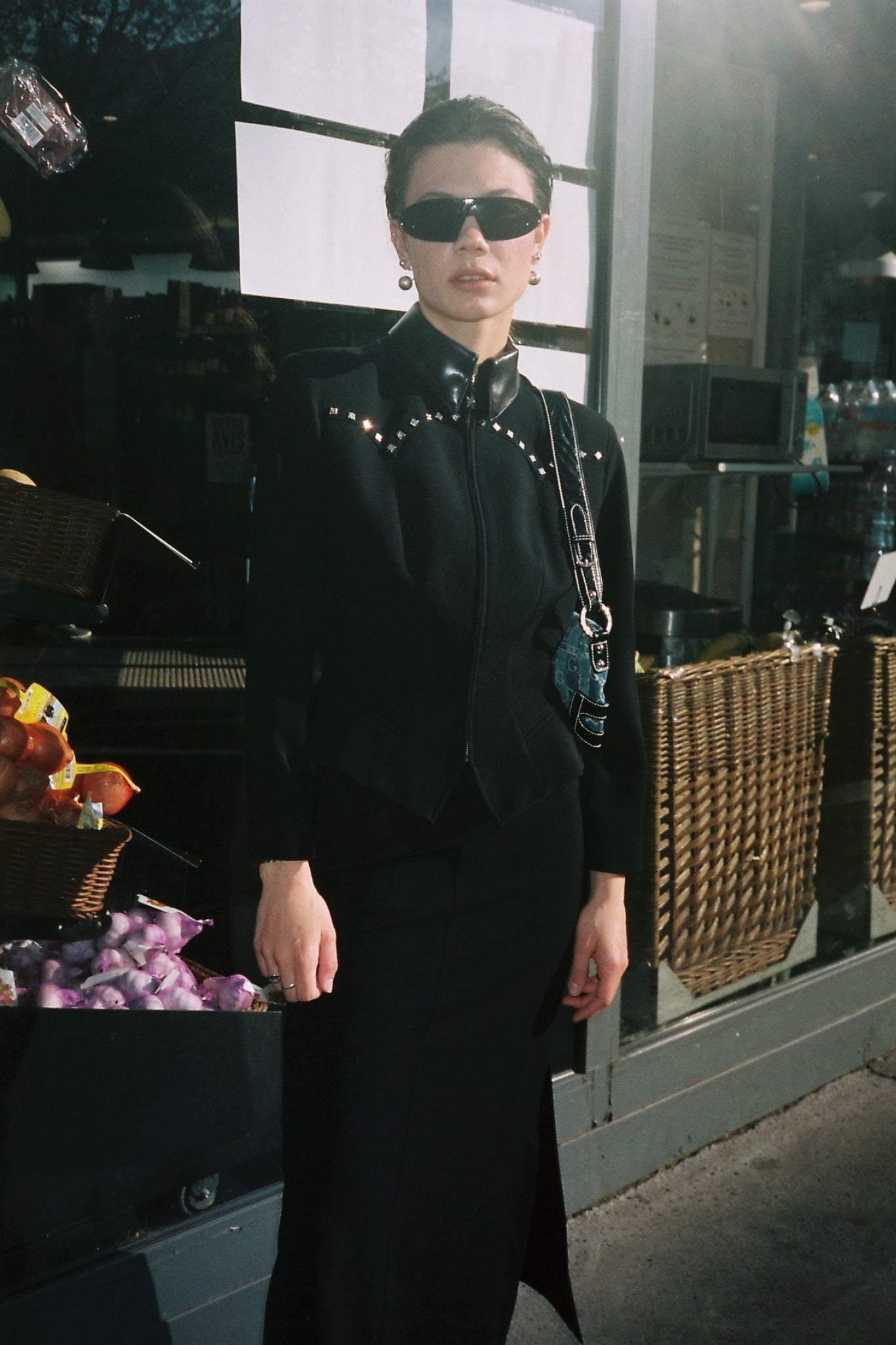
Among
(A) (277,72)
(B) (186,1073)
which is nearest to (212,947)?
(B) (186,1073)

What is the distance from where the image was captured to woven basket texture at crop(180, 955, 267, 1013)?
2252 millimetres

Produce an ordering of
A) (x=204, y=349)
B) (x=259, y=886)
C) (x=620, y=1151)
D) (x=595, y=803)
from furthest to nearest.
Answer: (x=620, y=1151) → (x=259, y=886) → (x=204, y=349) → (x=595, y=803)

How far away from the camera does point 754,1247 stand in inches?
109

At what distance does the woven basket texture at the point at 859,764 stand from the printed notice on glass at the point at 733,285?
1237 millimetres

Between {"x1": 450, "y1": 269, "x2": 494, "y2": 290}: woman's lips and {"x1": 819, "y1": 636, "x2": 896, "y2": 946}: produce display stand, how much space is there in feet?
7.15

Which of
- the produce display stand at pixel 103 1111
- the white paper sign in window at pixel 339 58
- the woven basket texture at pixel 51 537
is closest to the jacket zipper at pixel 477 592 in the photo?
the woven basket texture at pixel 51 537

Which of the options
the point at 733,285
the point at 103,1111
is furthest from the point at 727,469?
the point at 103,1111

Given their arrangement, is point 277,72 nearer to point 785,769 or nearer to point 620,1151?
point 785,769

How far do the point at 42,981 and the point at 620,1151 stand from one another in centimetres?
151

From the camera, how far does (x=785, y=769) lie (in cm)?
331

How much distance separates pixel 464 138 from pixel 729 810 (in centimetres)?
188

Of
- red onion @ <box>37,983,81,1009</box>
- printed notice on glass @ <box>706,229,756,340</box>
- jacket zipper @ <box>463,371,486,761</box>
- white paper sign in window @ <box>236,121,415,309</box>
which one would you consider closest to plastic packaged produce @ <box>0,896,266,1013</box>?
red onion @ <box>37,983,81,1009</box>

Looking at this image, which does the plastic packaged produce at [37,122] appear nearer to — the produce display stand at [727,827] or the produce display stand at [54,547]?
the produce display stand at [54,547]

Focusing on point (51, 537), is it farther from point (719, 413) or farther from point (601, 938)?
point (719, 413)
